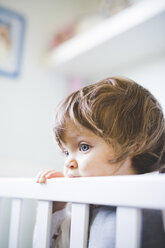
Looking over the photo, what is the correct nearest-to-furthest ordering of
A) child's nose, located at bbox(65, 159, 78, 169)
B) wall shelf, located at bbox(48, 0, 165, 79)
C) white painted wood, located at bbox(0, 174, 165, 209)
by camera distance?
1. white painted wood, located at bbox(0, 174, 165, 209)
2. child's nose, located at bbox(65, 159, 78, 169)
3. wall shelf, located at bbox(48, 0, 165, 79)

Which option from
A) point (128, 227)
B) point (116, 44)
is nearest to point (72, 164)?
point (128, 227)

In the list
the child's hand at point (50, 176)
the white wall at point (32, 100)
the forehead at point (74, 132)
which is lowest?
the child's hand at point (50, 176)

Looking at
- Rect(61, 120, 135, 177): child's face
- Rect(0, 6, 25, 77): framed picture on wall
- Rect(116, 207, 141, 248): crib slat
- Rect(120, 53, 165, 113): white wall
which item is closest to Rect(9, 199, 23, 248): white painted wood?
Rect(61, 120, 135, 177): child's face

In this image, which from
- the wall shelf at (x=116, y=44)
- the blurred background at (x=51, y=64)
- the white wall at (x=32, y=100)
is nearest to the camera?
the wall shelf at (x=116, y=44)

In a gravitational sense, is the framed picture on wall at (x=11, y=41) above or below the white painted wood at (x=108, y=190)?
above

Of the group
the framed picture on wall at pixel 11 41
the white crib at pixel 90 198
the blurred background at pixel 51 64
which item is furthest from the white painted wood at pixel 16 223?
the framed picture on wall at pixel 11 41

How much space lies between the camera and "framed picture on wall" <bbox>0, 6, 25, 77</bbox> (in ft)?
5.62

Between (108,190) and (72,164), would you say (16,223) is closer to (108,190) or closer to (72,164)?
(72,164)

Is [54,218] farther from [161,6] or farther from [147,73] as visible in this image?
[147,73]

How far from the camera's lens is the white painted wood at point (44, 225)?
56cm

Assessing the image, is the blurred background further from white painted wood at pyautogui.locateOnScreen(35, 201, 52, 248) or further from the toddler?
white painted wood at pyautogui.locateOnScreen(35, 201, 52, 248)

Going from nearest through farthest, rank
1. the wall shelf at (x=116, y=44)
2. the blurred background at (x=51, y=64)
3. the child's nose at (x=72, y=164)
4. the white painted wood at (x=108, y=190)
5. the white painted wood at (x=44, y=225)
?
the white painted wood at (x=108, y=190)
the white painted wood at (x=44, y=225)
the child's nose at (x=72, y=164)
the wall shelf at (x=116, y=44)
the blurred background at (x=51, y=64)

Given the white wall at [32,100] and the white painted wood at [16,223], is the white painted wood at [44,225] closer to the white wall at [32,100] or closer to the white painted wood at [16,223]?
the white painted wood at [16,223]

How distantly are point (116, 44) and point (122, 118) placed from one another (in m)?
0.86
